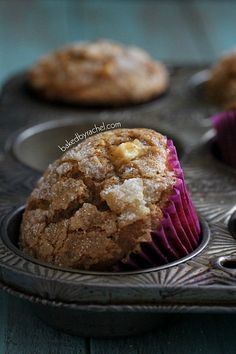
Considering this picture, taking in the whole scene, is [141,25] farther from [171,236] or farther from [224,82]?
[171,236]

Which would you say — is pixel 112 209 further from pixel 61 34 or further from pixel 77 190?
pixel 61 34

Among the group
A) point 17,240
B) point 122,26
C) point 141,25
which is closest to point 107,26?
point 122,26

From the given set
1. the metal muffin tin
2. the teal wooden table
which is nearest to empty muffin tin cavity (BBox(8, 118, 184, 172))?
the metal muffin tin

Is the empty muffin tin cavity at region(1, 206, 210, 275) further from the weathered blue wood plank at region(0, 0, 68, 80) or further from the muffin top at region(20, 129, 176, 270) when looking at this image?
the weathered blue wood plank at region(0, 0, 68, 80)

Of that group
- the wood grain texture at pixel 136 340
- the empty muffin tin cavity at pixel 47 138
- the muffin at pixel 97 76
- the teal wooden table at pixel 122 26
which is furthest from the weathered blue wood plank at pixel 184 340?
the teal wooden table at pixel 122 26

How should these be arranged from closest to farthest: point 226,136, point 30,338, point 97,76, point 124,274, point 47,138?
point 124,274 → point 30,338 → point 226,136 → point 47,138 → point 97,76
